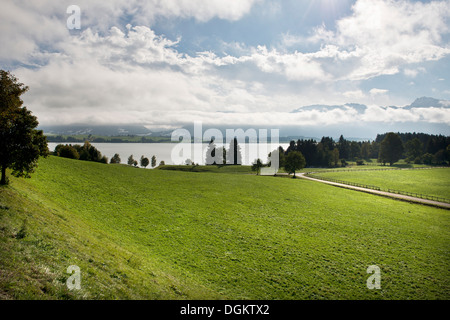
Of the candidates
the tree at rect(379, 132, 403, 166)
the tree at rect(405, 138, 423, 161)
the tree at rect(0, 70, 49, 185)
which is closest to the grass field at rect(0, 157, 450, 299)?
the tree at rect(0, 70, 49, 185)

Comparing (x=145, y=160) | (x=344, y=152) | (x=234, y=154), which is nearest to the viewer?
(x=234, y=154)

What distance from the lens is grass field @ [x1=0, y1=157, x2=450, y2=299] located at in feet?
37.5

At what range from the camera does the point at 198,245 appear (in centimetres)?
2055

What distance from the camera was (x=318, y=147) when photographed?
14562cm

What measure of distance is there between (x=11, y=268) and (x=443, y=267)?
34119mm

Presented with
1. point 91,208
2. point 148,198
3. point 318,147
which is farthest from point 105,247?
point 318,147

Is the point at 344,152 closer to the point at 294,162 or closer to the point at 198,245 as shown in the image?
the point at 294,162

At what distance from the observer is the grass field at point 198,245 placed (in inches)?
450

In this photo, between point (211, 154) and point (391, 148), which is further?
point (391, 148)

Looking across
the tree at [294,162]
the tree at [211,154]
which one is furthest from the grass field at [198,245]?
the tree at [211,154]

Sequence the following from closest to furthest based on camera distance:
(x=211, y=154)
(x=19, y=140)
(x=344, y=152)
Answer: (x=19, y=140), (x=211, y=154), (x=344, y=152)

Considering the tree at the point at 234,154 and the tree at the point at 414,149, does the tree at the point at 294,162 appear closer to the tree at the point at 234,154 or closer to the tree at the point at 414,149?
the tree at the point at 234,154

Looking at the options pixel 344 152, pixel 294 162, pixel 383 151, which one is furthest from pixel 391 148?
pixel 294 162

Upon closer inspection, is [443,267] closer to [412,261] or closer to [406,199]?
[412,261]
